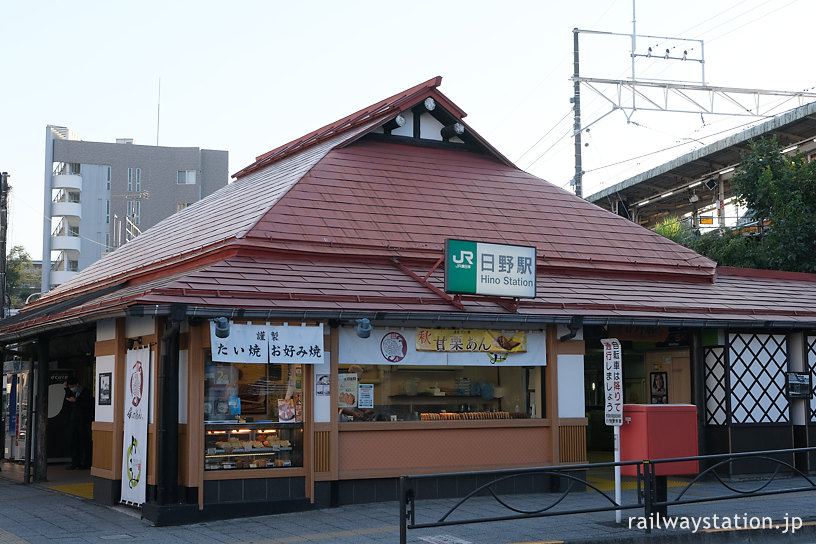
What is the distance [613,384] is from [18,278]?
59.6 meters

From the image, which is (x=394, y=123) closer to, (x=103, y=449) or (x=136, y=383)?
(x=136, y=383)

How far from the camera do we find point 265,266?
13703 mm

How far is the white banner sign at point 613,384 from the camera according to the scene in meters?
11.3

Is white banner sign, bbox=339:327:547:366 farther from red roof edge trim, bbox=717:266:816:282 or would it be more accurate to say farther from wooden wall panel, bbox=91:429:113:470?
red roof edge trim, bbox=717:266:816:282

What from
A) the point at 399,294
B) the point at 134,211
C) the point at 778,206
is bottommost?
the point at 399,294

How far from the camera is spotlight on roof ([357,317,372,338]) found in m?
12.7

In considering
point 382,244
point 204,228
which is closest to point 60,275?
point 204,228

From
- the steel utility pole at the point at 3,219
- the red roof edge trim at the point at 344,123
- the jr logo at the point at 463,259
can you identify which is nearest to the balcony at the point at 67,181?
the steel utility pole at the point at 3,219

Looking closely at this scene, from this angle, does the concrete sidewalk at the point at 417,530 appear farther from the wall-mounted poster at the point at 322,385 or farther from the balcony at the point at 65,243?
the balcony at the point at 65,243

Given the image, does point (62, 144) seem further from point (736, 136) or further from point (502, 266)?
point (502, 266)

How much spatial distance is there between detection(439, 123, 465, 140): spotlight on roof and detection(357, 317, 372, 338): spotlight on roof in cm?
670

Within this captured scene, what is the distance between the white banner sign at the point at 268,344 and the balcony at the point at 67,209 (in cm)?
5523

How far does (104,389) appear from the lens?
14.1m

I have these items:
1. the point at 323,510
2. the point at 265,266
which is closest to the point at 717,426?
the point at 323,510
